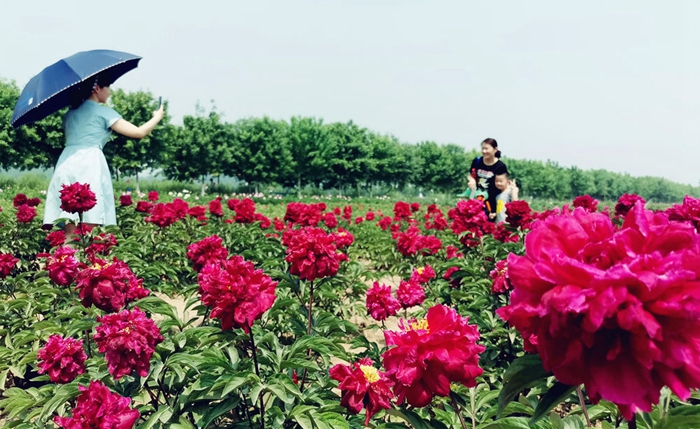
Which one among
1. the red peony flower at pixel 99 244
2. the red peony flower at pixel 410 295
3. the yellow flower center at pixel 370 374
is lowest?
the red peony flower at pixel 410 295

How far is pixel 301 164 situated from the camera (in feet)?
167

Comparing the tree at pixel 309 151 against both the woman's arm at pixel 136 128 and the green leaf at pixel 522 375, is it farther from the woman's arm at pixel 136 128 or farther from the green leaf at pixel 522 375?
the green leaf at pixel 522 375

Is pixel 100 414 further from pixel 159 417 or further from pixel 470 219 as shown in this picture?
pixel 470 219

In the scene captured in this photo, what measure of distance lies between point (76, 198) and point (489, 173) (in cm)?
596

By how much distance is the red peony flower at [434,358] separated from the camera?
1370 mm

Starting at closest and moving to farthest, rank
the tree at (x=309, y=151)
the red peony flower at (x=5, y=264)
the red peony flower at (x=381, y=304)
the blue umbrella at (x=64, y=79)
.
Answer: the red peony flower at (x=381, y=304) < the red peony flower at (x=5, y=264) < the blue umbrella at (x=64, y=79) < the tree at (x=309, y=151)

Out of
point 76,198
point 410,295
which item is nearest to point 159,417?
point 410,295

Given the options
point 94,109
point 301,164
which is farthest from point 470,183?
point 301,164

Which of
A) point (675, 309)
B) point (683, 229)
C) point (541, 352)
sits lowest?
point (541, 352)

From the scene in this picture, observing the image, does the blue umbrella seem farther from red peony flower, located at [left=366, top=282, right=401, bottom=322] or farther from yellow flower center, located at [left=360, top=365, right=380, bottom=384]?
yellow flower center, located at [left=360, top=365, right=380, bottom=384]

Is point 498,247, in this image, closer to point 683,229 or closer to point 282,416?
point 282,416

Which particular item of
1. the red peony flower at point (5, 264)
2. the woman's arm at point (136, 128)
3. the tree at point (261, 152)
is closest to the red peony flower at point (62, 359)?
the red peony flower at point (5, 264)

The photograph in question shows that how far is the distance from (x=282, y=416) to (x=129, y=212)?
715 centimetres

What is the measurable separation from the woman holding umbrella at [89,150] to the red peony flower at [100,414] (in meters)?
4.68
